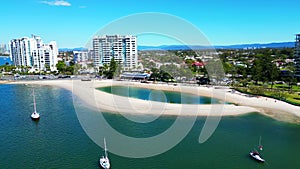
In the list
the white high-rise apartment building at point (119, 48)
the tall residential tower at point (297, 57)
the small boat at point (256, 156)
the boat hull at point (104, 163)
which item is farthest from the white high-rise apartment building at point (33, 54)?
the small boat at point (256, 156)

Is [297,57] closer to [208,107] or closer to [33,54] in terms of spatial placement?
[208,107]

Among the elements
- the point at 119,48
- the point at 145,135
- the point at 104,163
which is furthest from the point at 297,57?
the point at 119,48

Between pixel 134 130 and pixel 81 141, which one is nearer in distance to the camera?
pixel 81 141

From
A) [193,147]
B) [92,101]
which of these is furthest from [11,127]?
[193,147]

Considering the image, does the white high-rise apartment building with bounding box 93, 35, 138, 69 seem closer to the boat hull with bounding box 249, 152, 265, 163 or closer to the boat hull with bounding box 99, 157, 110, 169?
the boat hull with bounding box 99, 157, 110, 169

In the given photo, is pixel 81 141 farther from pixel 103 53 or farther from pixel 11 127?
pixel 103 53

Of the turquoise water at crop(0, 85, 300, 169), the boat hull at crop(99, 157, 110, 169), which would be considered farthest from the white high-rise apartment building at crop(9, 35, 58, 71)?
the boat hull at crop(99, 157, 110, 169)
